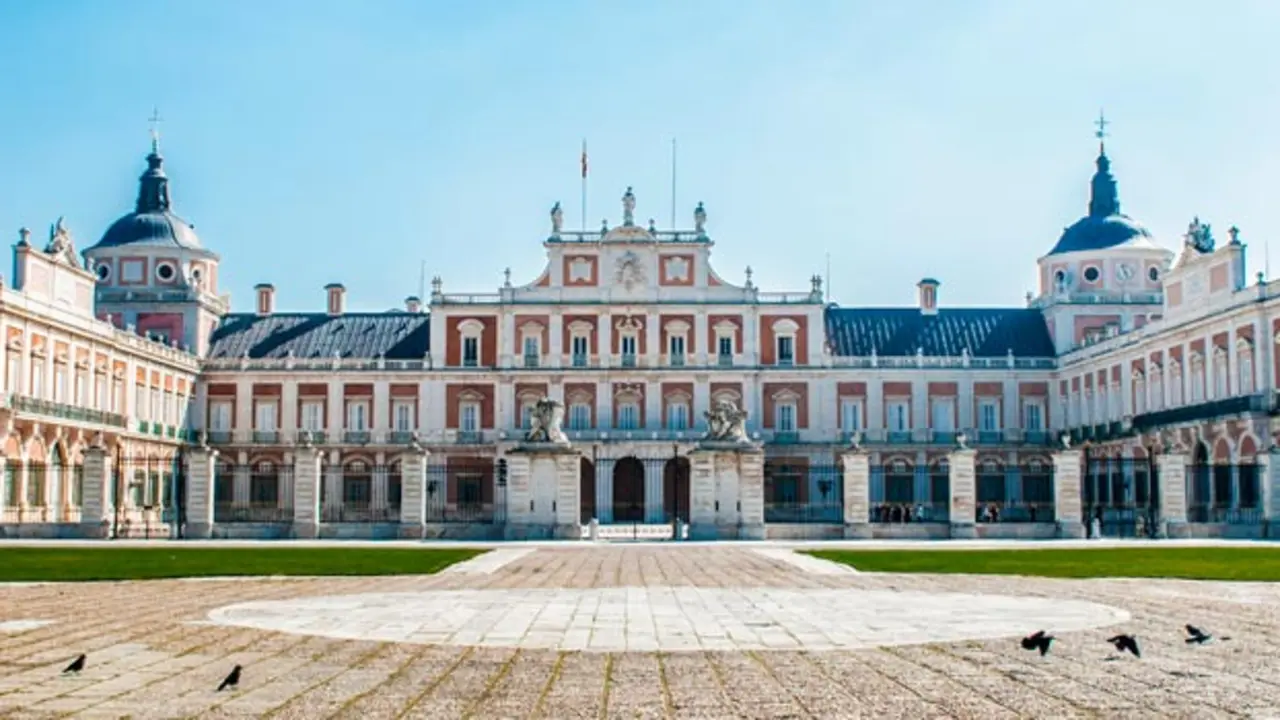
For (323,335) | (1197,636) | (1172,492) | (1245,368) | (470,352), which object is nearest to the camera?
(1197,636)

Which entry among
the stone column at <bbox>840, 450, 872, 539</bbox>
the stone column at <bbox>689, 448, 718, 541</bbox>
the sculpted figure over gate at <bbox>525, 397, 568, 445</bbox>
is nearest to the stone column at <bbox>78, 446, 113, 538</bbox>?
the sculpted figure over gate at <bbox>525, 397, 568, 445</bbox>

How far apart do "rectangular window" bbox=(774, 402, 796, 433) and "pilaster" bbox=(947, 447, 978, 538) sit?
25315 mm

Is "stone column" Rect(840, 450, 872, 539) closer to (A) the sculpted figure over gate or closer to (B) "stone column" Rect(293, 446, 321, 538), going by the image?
(A) the sculpted figure over gate

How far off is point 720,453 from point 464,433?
28.1 metres

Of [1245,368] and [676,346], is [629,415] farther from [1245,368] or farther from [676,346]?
[1245,368]

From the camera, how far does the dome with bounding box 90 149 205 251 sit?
62.9m

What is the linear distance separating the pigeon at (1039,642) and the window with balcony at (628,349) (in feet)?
167

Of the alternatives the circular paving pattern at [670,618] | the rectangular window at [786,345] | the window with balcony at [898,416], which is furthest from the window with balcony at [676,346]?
the circular paving pattern at [670,618]

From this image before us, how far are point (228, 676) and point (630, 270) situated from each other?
52533 mm

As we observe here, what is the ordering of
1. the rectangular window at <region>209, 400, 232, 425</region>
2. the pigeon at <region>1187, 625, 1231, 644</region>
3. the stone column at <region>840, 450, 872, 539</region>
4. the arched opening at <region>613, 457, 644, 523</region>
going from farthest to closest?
the rectangular window at <region>209, 400, 232, 425</region>
the arched opening at <region>613, 457, 644, 523</region>
the stone column at <region>840, 450, 872, 539</region>
the pigeon at <region>1187, 625, 1231, 644</region>

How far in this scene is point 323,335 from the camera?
215 feet

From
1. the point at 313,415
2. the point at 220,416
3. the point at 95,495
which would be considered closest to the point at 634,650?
the point at 95,495

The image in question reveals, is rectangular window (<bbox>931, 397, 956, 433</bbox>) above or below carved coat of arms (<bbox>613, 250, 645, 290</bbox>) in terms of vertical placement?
below

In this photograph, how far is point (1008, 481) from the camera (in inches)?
2391
